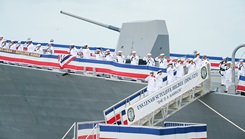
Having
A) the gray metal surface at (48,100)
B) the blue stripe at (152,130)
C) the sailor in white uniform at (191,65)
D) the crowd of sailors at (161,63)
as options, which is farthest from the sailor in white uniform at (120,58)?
the blue stripe at (152,130)

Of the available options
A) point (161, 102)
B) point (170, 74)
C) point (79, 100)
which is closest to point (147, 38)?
point (79, 100)

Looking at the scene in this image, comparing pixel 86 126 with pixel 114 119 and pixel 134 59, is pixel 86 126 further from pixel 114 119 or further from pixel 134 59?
pixel 134 59

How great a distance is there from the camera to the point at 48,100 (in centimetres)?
2388

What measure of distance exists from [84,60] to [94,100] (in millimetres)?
1612

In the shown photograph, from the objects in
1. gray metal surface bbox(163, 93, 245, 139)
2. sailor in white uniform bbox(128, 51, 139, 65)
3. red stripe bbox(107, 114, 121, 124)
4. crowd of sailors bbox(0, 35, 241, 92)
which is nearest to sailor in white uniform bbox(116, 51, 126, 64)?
crowd of sailors bbox(0, 35, 241, 92)

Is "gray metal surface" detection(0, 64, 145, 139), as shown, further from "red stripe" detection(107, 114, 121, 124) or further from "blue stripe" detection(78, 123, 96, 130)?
"blue stripe" detection(78, 123, 96, 130)

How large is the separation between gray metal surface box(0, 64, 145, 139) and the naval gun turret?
136 inches

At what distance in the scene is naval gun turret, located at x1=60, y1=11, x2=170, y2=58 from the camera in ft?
81.3

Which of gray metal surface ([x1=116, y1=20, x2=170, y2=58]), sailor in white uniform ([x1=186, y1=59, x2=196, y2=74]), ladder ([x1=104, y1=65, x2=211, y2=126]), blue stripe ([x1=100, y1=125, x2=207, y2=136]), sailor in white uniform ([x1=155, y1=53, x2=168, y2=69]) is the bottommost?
blue stripe ([x1=100, y1=125, x2=207, y2=136])

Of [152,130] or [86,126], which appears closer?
[152,130]

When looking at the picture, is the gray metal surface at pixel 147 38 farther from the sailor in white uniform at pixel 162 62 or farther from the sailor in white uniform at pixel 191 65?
the sailor in white uniform at pixel 191 65

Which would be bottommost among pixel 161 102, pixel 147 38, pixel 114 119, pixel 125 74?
pixel 114 119

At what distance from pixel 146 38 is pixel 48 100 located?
4560 mm

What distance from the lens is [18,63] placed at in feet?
83.3
